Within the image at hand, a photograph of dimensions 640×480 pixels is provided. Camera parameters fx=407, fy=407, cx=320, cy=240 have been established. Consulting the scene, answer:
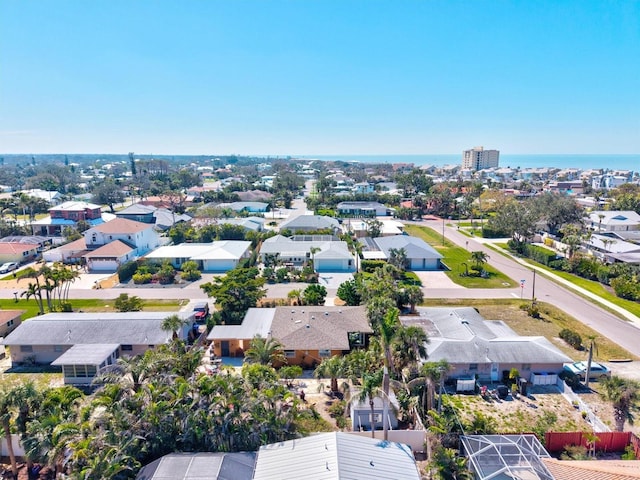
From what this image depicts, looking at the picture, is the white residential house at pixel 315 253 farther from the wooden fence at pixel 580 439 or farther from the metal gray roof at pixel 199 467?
the metal gray roof at pixel 199 467

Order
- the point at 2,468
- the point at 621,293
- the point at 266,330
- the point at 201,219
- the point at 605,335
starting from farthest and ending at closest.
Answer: the point at 201,219
the point at 621,293
the point at 605,335
the point at 266,330
the point at 2,468

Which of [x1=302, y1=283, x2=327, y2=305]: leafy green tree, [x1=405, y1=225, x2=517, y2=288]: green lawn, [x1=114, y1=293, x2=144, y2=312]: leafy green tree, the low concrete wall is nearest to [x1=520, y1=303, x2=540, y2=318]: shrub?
[x1=405, y1=225, x2=517, y2=288]: green lawn

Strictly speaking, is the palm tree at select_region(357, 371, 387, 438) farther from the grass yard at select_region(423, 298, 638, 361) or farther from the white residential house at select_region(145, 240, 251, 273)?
the white residential house at select_region(145, 240, 251, 273)

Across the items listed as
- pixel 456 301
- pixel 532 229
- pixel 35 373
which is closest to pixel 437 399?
pixel 456 301

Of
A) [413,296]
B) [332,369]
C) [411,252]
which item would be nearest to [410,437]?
[332,369]

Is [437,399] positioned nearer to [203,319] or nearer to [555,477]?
[555,477]
